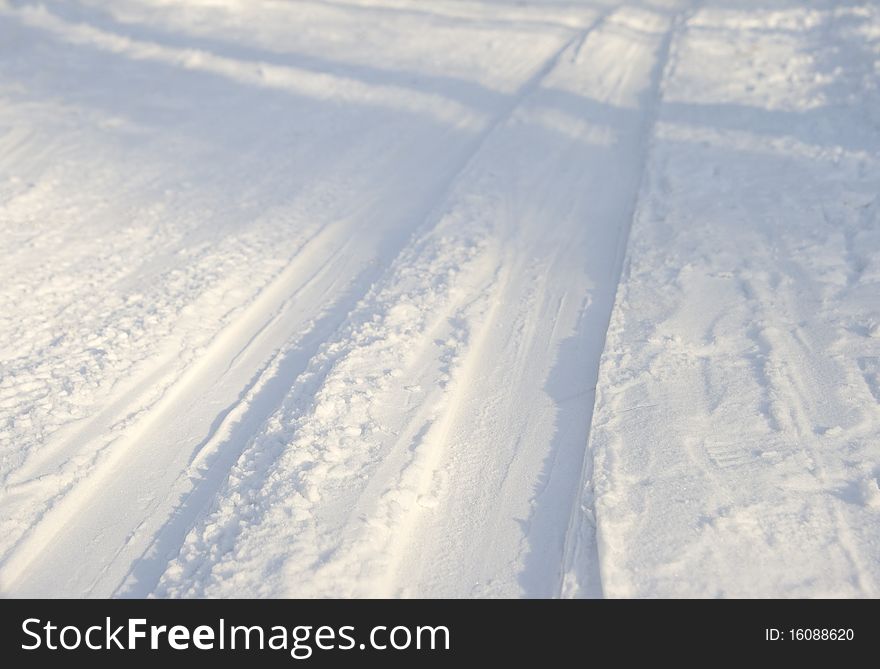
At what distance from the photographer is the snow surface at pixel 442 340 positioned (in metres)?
3.42

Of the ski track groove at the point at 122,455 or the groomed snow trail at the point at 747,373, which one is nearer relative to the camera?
the groomed snow trail at the point at 747,373

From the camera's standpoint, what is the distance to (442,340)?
4.93 meters

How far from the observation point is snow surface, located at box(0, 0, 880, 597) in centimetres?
342

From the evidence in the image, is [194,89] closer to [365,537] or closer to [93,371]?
[93,371]

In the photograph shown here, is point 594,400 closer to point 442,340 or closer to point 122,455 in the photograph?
point 442,340

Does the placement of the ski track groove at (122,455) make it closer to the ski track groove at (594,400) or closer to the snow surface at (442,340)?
the snow surface at (442,340)

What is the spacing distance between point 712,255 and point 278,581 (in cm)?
405

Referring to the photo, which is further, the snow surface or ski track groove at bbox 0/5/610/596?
ski track groove at bbox 0/5/610/596
